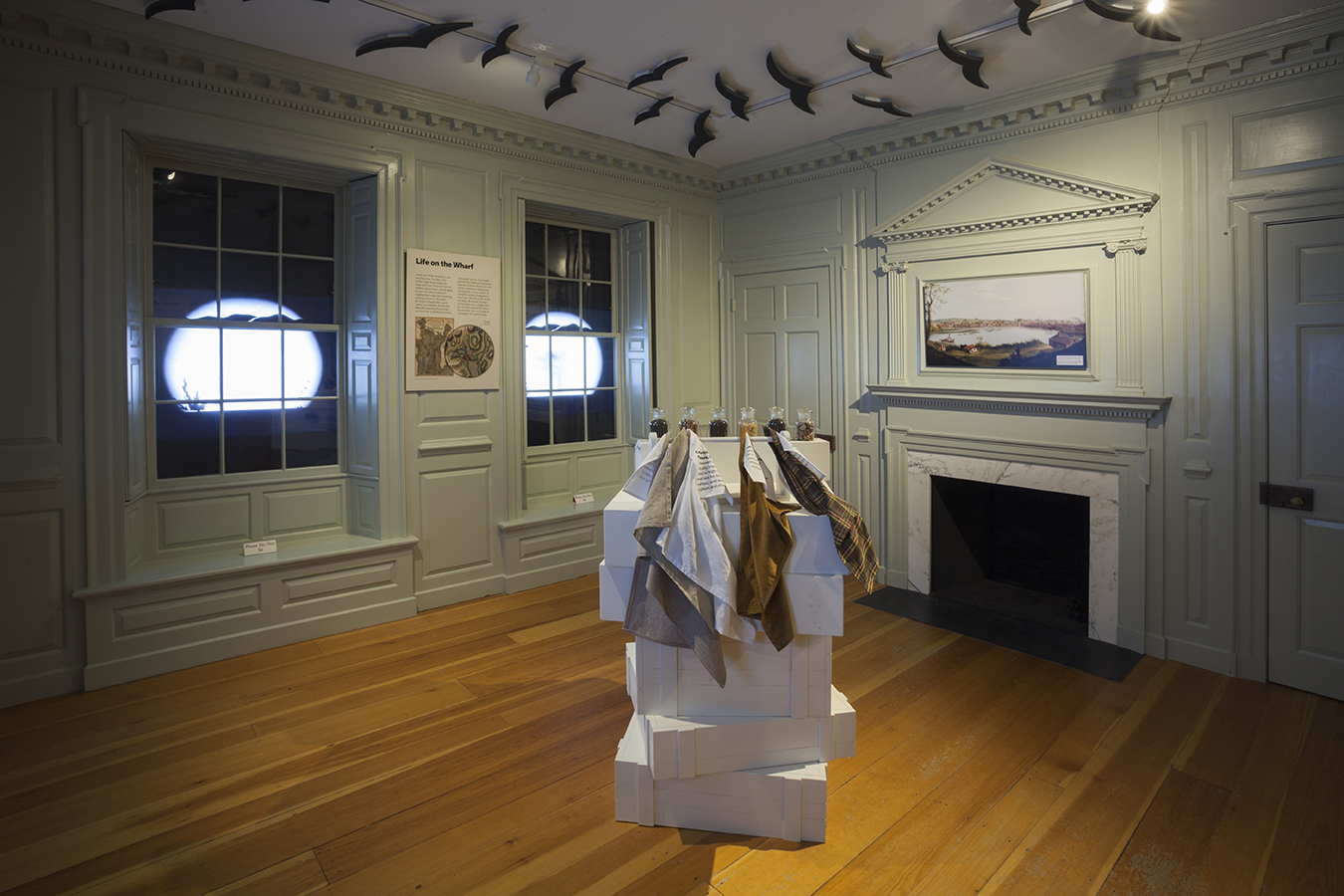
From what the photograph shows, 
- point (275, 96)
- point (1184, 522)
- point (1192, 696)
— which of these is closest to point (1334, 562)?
point (1184, 522)

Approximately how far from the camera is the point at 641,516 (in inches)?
82.2

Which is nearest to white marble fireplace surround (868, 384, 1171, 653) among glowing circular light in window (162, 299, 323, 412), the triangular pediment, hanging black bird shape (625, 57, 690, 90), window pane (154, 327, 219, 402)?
the triangular pediment

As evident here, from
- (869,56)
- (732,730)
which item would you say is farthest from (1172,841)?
(869,56)

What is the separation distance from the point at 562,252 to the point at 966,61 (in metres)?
2.98

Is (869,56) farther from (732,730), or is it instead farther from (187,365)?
(187,365)

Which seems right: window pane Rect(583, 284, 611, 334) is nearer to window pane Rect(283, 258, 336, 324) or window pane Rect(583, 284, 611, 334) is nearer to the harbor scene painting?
window pane Rect(283, 258, 336, 324)

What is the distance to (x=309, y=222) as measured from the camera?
Result: 4.29 meters

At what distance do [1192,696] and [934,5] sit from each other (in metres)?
3.33

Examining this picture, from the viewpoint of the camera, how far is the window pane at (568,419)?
5395mm

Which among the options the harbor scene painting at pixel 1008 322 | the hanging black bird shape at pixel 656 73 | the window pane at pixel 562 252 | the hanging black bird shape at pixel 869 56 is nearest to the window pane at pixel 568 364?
the window pane at pixel 562 252

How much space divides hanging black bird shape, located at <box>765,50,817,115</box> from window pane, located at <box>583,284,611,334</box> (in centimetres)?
207

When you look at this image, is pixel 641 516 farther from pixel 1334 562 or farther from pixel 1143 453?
pixel 1334 562

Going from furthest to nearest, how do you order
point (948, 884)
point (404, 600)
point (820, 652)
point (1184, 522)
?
1. point (404, 600)
2. point (1184, 522)
3. point (820, 652)
4. point (948, 884)

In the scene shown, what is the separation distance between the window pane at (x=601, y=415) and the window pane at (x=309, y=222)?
2.10m
